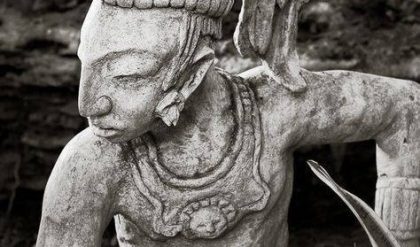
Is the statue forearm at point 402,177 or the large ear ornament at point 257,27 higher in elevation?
the large ear ornament at point 257,27

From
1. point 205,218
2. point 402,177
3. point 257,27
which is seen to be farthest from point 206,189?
point 402,177

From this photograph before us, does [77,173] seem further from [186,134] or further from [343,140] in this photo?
[343,140]

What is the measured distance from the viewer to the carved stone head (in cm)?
197

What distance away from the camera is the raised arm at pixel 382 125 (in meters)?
2.20

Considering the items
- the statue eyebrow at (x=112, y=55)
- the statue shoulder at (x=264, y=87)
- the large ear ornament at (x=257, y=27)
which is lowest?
the statue shoulder at (x=264, y=87)

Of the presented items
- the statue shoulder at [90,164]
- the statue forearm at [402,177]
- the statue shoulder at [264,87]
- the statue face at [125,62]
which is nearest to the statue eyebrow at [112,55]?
the statue face at [125,62]

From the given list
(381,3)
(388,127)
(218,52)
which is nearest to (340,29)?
(381,3)

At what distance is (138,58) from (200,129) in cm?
21

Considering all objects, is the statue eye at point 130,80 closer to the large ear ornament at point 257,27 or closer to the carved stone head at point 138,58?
the carved stone head at point 138,58

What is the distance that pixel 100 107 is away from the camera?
199 cm

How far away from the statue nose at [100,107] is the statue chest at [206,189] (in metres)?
0.14

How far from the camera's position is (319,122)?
220 cm

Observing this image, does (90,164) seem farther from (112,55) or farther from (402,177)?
(402,177)

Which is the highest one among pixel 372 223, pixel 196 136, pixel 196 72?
pixel 196 72
